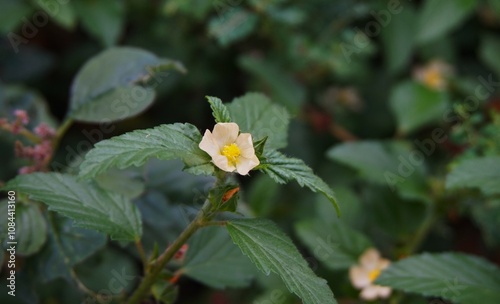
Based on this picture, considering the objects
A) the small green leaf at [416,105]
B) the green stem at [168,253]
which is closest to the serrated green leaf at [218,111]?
the green stem at [168,253]

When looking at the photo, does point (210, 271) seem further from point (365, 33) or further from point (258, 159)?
point (365, 33)

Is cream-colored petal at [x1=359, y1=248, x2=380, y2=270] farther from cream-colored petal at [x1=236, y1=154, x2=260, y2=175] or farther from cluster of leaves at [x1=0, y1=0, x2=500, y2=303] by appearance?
cream-colored petal at [x1=236, y1=154, x2=260, y2=175]

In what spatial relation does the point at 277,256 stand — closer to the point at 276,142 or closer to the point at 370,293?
the point at 276,142

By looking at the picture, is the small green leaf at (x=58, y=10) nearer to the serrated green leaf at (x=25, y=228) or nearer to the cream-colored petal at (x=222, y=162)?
the serrated green leaf at (x=25, y=228)

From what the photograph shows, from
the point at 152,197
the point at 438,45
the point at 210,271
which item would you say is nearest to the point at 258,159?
the point at 210,271

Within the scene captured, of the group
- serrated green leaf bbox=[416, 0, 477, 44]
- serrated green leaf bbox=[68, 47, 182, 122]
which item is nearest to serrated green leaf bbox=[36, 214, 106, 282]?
serrated green leaf bbox=[68, 47, 182, 122]

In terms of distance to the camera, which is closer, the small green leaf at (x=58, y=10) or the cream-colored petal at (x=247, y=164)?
the cream-colored petal at (x=247, y=164)
